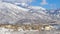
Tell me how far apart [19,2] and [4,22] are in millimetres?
767

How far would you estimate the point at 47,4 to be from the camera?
4.80 m

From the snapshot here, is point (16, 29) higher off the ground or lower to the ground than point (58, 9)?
lower

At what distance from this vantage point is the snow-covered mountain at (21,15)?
4.73 m

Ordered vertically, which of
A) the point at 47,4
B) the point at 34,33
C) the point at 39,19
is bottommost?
the point at 34,33

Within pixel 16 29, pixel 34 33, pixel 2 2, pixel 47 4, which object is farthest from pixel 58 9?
pixel 2 2

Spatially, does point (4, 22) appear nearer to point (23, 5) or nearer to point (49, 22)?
point (23, 5)

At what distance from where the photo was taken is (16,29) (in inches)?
183

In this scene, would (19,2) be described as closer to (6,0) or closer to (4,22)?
(6,0)

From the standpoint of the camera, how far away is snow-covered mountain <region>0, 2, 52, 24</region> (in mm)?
4734

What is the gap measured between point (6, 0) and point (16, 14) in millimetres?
557

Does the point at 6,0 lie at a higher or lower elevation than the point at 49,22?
higher

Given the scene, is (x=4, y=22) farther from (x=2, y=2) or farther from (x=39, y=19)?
(x=39, y=19)

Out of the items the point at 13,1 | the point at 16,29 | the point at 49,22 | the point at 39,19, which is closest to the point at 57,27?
the point at 49,22

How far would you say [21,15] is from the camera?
15.7ft
